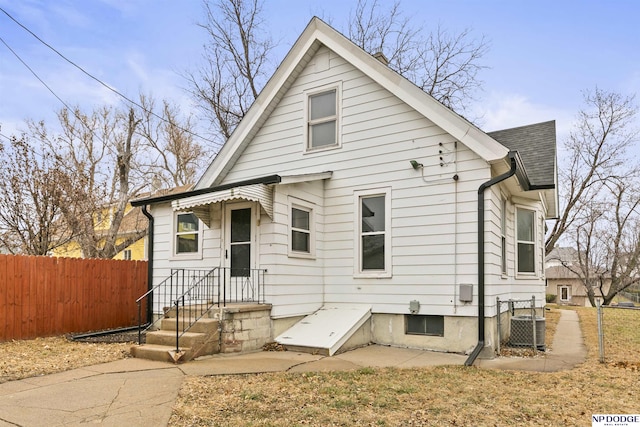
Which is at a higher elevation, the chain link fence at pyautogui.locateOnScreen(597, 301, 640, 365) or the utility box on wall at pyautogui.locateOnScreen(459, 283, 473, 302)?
the utility box on wall at pyautogui.locateOnScreen(459, 283, 473, 302)

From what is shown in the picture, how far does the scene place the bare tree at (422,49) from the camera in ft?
59.6

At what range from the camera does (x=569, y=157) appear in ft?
82.5

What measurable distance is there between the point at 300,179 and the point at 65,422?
219 inches

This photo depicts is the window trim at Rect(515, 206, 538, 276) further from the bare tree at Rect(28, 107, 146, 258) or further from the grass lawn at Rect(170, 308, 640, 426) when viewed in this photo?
the bare tree at Rect(28, 107, 146, 258)

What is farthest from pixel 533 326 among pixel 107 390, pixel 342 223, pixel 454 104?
pixel 454 104

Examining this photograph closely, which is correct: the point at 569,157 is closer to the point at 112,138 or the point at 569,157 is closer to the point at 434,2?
the point at 434,2

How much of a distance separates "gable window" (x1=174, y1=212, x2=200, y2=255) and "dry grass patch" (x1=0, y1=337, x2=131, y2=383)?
8.22 ft

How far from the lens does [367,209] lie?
929 cm

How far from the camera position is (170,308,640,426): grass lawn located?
4.34 metres

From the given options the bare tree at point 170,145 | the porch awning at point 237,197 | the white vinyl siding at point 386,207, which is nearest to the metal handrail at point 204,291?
the white vinyl siding at point 386,207

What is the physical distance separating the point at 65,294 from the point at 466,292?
8678 millimetres

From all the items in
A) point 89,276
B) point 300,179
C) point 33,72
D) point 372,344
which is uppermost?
point 33,72

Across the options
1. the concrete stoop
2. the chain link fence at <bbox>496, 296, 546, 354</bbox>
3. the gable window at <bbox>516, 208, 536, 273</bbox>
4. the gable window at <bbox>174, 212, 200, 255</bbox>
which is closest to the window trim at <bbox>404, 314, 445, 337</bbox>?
the chain link fence at <bbox>496, 296, 546, 354</bbox>

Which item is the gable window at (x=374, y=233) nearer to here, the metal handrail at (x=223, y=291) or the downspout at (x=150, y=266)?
the metal handrail at (x=223, y=291)
